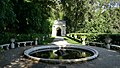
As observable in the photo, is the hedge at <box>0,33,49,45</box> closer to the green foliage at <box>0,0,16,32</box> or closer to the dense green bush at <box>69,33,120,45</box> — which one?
the green foliage at <box>0,0,16,32</box>

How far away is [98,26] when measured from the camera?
32688 millimetres

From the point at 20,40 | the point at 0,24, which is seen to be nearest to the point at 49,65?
the point at 0,24

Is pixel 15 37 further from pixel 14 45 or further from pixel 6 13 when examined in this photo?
pixel 6 13

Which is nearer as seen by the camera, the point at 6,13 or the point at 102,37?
the point at 6,13

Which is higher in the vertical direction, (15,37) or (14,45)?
(15,37)

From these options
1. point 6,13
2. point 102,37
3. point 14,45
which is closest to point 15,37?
point 14,45

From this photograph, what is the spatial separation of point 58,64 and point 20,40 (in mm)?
10342

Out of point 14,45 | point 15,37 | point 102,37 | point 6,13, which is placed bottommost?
point 14,45

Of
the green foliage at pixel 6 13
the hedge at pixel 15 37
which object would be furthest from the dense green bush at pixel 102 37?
the green foliage at pixel 6 13

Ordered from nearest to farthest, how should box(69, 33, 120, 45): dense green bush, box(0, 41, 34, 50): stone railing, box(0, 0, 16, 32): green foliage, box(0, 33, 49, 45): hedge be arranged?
1. box(0, 0, 16, 32): green foliage
2. box(0, 41, 34, 50): stone railing
3. box(0, 33, 49, 45): hedge
4. box(69, 33, 120, 45): dense green bush

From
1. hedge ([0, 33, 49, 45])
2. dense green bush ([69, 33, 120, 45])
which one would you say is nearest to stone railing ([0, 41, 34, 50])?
hedge ([0, 33, 49, 45])

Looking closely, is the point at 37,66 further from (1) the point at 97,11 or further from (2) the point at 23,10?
(1) the point at 97,11

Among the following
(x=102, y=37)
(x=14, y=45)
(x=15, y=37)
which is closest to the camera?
(x=14, y=45)

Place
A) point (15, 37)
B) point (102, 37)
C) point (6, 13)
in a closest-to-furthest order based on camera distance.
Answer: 1. point (6, 13)
2. point (15, 37)
3. point (102, 37)
